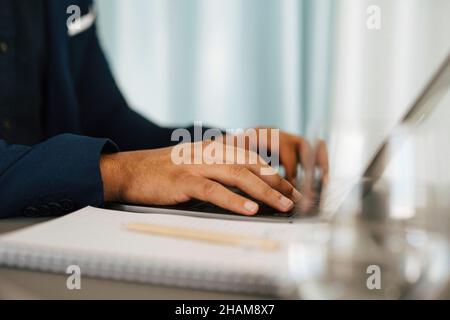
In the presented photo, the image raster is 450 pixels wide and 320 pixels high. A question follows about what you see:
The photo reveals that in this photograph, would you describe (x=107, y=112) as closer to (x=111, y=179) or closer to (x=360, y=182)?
(x=111, y=179)

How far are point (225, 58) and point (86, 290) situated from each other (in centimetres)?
169

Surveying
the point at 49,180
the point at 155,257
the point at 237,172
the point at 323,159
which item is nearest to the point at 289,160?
the point at 323,159

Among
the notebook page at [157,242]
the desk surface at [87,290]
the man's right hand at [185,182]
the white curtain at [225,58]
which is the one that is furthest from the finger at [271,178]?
the white curtain at [225,58]

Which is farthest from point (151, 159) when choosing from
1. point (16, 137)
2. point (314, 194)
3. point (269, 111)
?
point (269, 111)

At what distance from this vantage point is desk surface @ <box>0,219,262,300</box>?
12.6 inches

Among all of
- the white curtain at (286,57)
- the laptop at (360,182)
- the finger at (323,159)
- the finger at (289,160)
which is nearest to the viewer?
the laptop at (360,182)

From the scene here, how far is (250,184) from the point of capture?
21.3 inches

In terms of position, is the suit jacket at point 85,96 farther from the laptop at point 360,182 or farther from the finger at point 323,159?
the finger at point 323,159

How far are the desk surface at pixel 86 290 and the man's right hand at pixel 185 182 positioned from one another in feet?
0.61

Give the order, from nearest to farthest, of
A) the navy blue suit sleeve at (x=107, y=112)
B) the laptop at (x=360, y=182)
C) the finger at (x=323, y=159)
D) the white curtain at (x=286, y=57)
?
the laptop at (x=360, y=182) < the finger at (x=323, y=159) < the navy blue suit sleeve at (x=107, y=112) < the white curtain at (x=286, y=57)

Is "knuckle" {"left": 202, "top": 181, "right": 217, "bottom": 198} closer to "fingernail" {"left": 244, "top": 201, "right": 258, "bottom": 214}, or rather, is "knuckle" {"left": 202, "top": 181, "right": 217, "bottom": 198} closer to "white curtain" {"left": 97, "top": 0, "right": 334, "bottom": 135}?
"fingernail" {"left": 244, "top": 201, "right": 258, "bottom": 214}

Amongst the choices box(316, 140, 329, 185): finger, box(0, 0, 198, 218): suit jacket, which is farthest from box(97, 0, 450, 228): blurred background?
box(316, 140, 329, 185): finger

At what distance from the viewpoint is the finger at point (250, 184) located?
527mm

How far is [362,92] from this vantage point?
6.27ft
